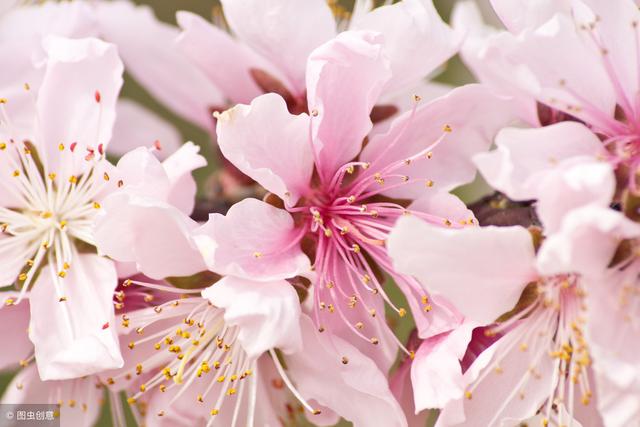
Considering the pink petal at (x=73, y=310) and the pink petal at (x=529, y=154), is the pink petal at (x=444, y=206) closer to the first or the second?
the pink petal at (x=529, y=154)

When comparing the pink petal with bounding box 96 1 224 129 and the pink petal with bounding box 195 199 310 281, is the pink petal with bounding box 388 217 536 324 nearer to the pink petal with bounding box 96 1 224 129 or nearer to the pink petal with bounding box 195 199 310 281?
the pink petal with bounding box 195 199 310 281

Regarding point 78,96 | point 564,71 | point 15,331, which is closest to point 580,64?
point 564,71

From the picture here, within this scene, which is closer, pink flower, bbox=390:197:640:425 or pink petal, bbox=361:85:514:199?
pink flower, bbox=390:197:640:425

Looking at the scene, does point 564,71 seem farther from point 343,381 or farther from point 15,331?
point 15,331

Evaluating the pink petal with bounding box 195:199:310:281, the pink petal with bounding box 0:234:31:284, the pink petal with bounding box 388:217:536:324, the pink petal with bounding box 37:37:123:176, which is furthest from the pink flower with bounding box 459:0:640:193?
the pink petal with bounding box 0:234:31:284

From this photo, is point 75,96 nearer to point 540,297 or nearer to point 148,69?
point 148,69

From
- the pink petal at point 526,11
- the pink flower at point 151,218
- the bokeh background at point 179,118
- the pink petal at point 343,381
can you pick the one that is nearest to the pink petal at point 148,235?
the pink flower at point 151,218
